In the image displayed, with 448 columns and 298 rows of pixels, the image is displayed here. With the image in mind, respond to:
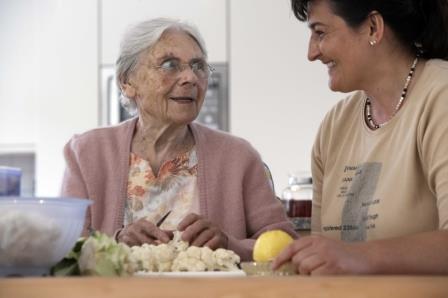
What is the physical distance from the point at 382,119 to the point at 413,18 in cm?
21

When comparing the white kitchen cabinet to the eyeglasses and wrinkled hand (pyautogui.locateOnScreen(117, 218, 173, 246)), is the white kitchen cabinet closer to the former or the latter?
the eyeglasses

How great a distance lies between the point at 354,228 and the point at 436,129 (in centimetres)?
31

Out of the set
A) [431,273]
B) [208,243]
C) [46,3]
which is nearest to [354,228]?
[208,243]

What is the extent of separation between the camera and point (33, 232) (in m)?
1.06

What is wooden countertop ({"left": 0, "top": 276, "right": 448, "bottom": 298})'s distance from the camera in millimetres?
854

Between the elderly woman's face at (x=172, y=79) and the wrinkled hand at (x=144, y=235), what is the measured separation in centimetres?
44

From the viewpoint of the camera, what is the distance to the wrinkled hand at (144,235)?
5.55ft

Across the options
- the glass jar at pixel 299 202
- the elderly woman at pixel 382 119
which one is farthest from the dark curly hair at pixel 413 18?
the glass jar at pixel 299 202

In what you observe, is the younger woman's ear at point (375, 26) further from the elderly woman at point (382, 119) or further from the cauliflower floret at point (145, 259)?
the cauliflower floret at point (145, 259)

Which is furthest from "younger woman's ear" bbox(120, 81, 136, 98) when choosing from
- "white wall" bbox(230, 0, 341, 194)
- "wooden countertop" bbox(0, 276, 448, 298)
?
"white wall" bbox(230, 0, 341, 194)

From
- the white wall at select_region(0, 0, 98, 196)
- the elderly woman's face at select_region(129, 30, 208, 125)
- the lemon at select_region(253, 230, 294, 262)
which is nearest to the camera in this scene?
the lemon at select_region(253, 230, 294, 262)

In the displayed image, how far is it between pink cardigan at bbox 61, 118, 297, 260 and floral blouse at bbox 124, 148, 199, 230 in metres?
0.02

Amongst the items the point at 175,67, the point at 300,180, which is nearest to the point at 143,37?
the point at 175,67

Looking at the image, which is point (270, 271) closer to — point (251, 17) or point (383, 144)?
point (383, 144)
